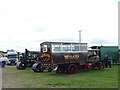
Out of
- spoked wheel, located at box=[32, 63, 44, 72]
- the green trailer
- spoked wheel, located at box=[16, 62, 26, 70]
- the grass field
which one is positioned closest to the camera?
the grass field

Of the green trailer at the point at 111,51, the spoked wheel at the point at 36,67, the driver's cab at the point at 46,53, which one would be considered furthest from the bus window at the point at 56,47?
the green trailer at the point at 111,51

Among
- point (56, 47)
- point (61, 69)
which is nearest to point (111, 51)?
point (61, 69)

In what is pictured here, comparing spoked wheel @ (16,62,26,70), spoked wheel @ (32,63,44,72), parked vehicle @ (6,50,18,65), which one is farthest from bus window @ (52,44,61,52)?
parked vehicle @ (6,50,18,65)

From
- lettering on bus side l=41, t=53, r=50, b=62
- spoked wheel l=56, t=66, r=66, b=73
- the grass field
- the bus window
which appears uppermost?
the bus window

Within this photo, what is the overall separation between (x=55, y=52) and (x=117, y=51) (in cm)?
1655

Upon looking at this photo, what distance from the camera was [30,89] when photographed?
8.61 m

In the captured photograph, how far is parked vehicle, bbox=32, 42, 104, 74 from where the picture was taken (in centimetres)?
1437

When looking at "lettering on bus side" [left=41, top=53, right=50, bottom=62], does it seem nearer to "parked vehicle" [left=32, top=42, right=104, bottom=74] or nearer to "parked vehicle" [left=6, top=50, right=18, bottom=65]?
"parked vehicle" [left=32, top=42, right=104, bottom=74]

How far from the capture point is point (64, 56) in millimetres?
14758

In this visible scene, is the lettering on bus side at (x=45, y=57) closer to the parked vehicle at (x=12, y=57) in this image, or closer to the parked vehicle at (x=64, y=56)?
the parked vehicle at (x=64, y=56)

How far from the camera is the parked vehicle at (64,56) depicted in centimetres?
1437

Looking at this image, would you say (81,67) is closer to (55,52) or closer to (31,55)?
(55,52)

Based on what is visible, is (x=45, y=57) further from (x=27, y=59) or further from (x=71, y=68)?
(x=27, y=59)

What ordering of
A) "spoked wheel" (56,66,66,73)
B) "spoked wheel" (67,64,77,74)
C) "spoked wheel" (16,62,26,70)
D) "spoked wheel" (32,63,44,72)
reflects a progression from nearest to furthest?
"spoked wheel" (67,64,77,74) < "spoked wheel" (56,66,66,73) < "spoked wheel" (32,63,44,72) < "spoked wheel" (16,62,26,70)
